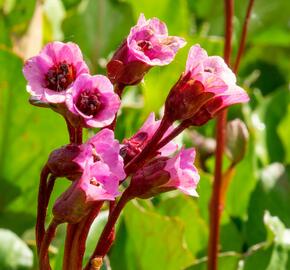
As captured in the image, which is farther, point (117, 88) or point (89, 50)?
point (89, 50)

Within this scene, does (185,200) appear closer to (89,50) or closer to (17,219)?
(17,219)

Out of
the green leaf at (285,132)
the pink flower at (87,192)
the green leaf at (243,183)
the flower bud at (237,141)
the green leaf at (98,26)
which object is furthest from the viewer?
the green leaf at (98,26)

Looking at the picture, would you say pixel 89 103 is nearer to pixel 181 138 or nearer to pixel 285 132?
pixel 181 138

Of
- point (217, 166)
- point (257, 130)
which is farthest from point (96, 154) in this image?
point (257, 130)

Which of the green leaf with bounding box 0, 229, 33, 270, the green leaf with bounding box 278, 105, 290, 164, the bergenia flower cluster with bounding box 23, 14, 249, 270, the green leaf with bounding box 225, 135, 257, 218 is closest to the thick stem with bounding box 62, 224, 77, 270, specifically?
the bergenia flower cluster with bounding box 23, 14, 249, 270

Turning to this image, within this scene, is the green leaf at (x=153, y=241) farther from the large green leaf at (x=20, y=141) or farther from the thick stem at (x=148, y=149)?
the thick stem at (x=148, y=149)

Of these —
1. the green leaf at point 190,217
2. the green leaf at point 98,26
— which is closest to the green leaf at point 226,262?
the green leaf at point 190,217
